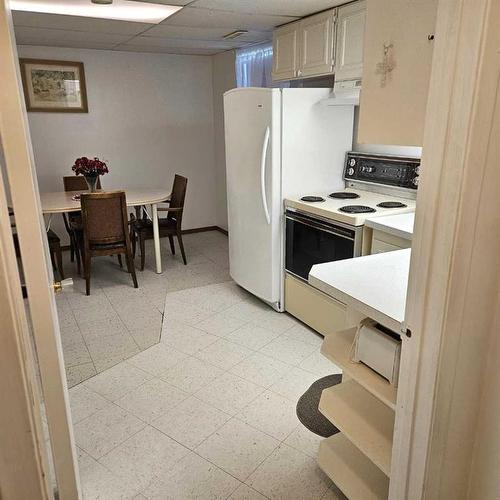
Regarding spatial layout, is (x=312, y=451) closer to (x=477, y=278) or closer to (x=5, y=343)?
(x=477, y=278)

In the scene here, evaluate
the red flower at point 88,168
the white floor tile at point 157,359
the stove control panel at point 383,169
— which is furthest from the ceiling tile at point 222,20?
the white floor tile at point 157,359

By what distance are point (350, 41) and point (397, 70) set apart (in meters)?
2.10

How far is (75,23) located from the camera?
3434mm

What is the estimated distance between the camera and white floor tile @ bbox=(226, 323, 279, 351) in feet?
9.86

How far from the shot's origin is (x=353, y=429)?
1.49 m

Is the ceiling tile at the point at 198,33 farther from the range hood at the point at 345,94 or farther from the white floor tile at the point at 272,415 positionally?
the white floor tile at the point at 272,415

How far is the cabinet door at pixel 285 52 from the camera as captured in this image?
3.41 m

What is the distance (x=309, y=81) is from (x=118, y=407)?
3150 millimetres

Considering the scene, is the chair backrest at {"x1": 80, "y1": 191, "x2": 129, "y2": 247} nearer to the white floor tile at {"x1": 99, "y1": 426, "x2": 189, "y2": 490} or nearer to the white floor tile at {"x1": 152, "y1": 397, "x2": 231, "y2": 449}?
the white floor tile at {"x1": 152, "y1": 397, "x2": 231, "y2": 449}

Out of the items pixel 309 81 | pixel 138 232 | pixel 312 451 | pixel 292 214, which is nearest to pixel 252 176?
pixel 292 214

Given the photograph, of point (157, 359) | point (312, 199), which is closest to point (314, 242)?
point (312, 199)

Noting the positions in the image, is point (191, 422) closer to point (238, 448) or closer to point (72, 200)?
point (238, 448)

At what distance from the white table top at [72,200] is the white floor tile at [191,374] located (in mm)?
1825

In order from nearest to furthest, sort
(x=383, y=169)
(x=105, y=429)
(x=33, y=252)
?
(x=33, y=252)
(x=105, y=429)
(x=383, y=169)
